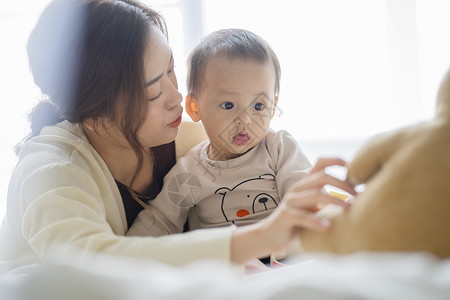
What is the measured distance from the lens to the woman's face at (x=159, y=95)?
3.07 feet

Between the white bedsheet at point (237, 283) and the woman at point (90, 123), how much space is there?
0.24 meters

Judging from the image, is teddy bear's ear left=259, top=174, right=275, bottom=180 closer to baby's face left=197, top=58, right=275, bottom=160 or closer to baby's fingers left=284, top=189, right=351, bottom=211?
baby's face left=197, top=58, right=275, bottom=160

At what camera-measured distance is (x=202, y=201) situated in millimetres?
1104

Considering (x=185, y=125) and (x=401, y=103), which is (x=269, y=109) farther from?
(x=401, y=103)

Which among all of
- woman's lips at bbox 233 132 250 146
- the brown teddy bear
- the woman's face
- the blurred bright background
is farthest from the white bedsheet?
the blurred bright background

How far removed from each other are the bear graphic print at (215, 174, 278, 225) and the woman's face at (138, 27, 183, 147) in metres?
0.20

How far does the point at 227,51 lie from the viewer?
3.56 ft

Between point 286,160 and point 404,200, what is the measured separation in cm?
63

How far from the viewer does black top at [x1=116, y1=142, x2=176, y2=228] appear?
1.07 metres

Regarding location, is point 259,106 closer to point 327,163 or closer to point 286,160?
point 286,160

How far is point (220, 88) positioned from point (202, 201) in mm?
275

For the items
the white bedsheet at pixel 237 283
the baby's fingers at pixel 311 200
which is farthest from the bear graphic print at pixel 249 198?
the white bedsheet at pixel 237 283

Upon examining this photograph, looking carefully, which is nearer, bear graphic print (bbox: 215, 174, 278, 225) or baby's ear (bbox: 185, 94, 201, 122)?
bear graphic print (bbox: 215, 174, 278, 225)

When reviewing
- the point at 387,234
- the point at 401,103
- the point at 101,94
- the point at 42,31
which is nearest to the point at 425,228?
the point at 387,234
